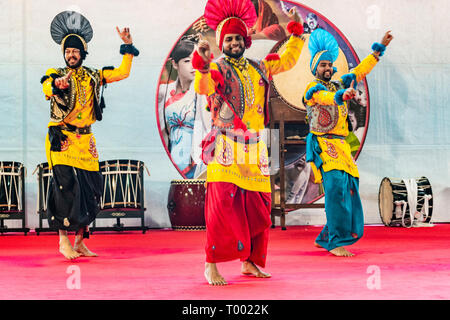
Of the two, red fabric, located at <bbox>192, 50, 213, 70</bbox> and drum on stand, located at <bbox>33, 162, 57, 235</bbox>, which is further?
drum on stand, located at <bbox>33, 162, 57, 235</bbox>

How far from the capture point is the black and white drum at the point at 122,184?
6.58 metres

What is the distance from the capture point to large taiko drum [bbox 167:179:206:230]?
671 cm

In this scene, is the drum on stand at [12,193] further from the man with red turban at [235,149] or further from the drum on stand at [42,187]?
the man with red turban at [235,149]

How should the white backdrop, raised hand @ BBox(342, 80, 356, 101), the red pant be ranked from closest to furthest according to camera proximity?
the red pant → raised hand @ BBox(342, 80, 356, 101) → the white backdrop

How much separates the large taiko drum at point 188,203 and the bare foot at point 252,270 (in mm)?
3346

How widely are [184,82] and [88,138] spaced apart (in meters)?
2.65

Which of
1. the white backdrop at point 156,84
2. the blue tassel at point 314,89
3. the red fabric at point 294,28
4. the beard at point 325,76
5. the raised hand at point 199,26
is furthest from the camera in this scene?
the raised hand at point 199,26

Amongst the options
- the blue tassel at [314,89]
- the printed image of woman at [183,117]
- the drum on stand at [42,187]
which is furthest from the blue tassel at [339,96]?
the drum on stand at [42,187]

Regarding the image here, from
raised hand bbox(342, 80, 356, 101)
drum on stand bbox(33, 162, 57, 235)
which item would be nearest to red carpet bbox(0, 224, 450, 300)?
drum on stand bbox(33, 162, 57, 235)

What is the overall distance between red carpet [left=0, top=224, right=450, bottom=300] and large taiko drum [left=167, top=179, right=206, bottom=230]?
942 millimetres

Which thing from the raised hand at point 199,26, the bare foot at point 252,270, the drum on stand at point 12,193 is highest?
the raised hand at point 199,26

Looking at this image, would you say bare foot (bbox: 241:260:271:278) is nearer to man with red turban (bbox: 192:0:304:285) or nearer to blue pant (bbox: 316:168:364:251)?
man with red turban (bbox: 192:0:304:285)
